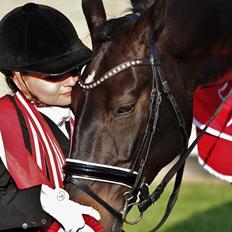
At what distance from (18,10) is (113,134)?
0.66 metres

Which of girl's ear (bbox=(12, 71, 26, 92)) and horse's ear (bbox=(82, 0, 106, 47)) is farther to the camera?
horse's ear (bbox=(82, 0, 106, 47))

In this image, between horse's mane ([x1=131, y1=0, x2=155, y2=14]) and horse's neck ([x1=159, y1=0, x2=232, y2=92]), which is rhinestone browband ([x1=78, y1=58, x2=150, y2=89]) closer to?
horse's neck ([x1=159, y1=0, x2=232, y2=92])

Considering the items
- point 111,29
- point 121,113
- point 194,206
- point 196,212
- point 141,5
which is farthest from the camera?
point 194,206

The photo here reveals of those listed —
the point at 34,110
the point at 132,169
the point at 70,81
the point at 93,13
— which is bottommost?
the point at 132,169

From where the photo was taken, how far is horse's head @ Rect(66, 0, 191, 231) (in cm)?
290

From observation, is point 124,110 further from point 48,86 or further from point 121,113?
point 48,86

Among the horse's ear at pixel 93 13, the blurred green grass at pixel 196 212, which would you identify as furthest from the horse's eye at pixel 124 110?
the blurred green grass at pixel 196 212

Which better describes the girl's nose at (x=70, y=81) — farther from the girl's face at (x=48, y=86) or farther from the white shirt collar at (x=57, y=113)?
the white shirt collar at (x=57, y=113)

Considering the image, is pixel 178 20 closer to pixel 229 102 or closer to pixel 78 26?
pixel 229 102

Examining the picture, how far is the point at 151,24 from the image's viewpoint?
3002 mm

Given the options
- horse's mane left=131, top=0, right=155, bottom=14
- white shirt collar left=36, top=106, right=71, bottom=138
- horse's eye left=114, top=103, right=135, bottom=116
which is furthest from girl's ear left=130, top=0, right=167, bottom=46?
white shirt collar left=36, top=106, right=71, bottom=138

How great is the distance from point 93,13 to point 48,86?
0.39 metres

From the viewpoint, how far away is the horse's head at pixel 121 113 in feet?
9.50

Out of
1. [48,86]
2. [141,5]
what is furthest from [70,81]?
[141,5]
